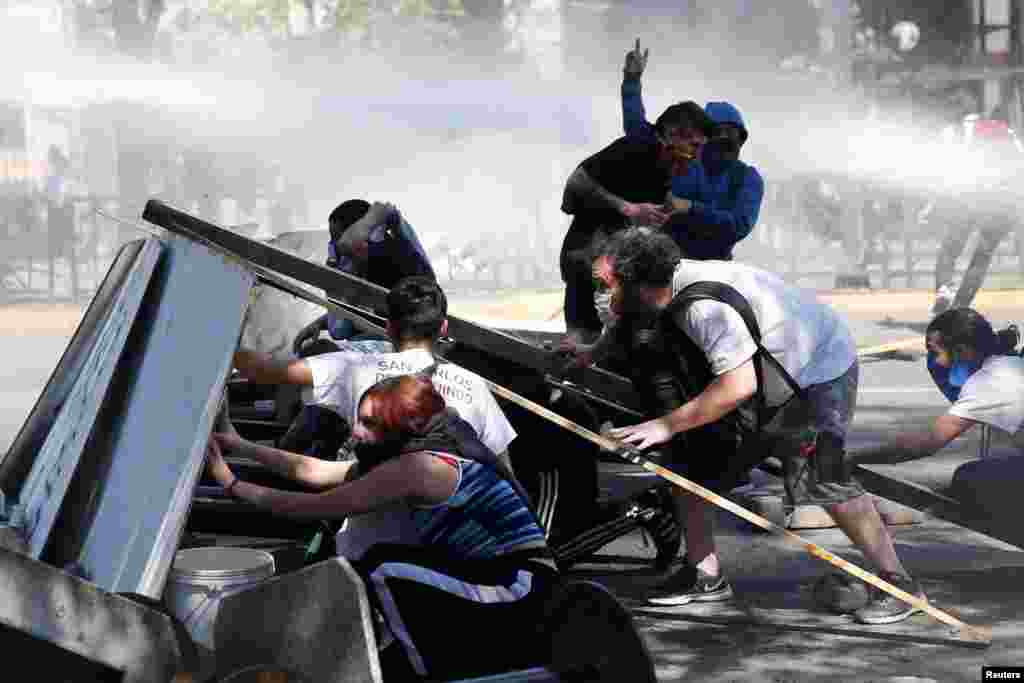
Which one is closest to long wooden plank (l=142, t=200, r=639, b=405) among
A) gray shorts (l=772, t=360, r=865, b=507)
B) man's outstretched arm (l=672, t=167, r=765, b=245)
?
gray shorts (l=772, t=360, r=865, b=507)

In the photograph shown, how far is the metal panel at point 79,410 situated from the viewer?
297 centimetres

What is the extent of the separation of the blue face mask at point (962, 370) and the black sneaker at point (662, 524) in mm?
1159

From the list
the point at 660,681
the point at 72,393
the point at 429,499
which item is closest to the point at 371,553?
the point at 429,499

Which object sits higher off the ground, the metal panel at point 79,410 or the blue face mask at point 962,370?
the metal panel at point 79,410

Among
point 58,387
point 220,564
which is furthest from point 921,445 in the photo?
point 58,387

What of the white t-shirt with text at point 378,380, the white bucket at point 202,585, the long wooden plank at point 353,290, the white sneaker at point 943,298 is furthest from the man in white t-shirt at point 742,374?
the white sneaker at point 943,298

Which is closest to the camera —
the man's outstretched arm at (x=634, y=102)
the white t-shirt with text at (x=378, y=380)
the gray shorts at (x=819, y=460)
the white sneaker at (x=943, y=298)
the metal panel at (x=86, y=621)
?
the metal panel at (x=86, y=621)

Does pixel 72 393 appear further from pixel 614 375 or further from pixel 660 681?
pixel 614 375

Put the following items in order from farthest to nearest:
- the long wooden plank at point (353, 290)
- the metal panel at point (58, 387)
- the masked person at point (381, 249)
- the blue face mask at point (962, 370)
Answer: the masked person at point (381, 249)
the blue face mask at point (962, 370)
the long wooden plank at point (353, 290)
the metal panel at point (58, 387)

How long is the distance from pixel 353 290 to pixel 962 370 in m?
2.36

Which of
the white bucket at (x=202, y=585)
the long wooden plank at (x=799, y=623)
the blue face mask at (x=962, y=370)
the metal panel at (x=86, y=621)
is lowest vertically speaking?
the long wooden plank at (x=799, y=623)

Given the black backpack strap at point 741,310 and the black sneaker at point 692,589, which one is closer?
the black backpack strap at point 741,310

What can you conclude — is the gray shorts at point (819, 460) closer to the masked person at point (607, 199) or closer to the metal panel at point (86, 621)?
the masked person at point (607, 199)

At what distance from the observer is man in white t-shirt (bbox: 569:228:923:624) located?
19.2 ft
